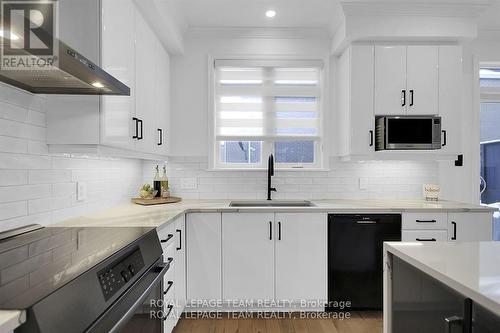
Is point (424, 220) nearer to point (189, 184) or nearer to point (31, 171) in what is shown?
point (189, 184)

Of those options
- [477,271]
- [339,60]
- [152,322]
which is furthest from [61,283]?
[339,60]

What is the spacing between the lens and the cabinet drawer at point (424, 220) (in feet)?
8.23

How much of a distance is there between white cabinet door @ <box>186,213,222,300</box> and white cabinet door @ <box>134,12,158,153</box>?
2.33 ft

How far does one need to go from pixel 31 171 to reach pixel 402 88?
2876 millimetres

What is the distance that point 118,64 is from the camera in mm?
1839

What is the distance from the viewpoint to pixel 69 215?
6.27ft

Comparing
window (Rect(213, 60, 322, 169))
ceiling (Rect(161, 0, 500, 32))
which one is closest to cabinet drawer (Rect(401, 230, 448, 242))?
window (Rect(213, 60, 322, 169))

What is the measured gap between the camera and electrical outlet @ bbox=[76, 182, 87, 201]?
1.99 m

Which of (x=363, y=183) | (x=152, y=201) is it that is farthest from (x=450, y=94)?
(x=152, y=201)

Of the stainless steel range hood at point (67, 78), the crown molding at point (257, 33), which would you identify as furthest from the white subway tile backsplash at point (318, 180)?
the stainless steel range hood at point (67, 78)

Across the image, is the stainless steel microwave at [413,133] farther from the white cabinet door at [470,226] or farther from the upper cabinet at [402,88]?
the white cabinet door at [470,226]

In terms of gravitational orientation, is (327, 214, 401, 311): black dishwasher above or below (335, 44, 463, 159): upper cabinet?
below

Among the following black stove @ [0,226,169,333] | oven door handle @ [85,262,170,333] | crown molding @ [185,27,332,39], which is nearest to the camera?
black stove @ [0,226,169,333]

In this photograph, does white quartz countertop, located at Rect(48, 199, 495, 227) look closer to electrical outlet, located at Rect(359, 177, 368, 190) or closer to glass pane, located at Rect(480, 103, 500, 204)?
electrical outlet, located at Rect(359, 177, 368, 190)
